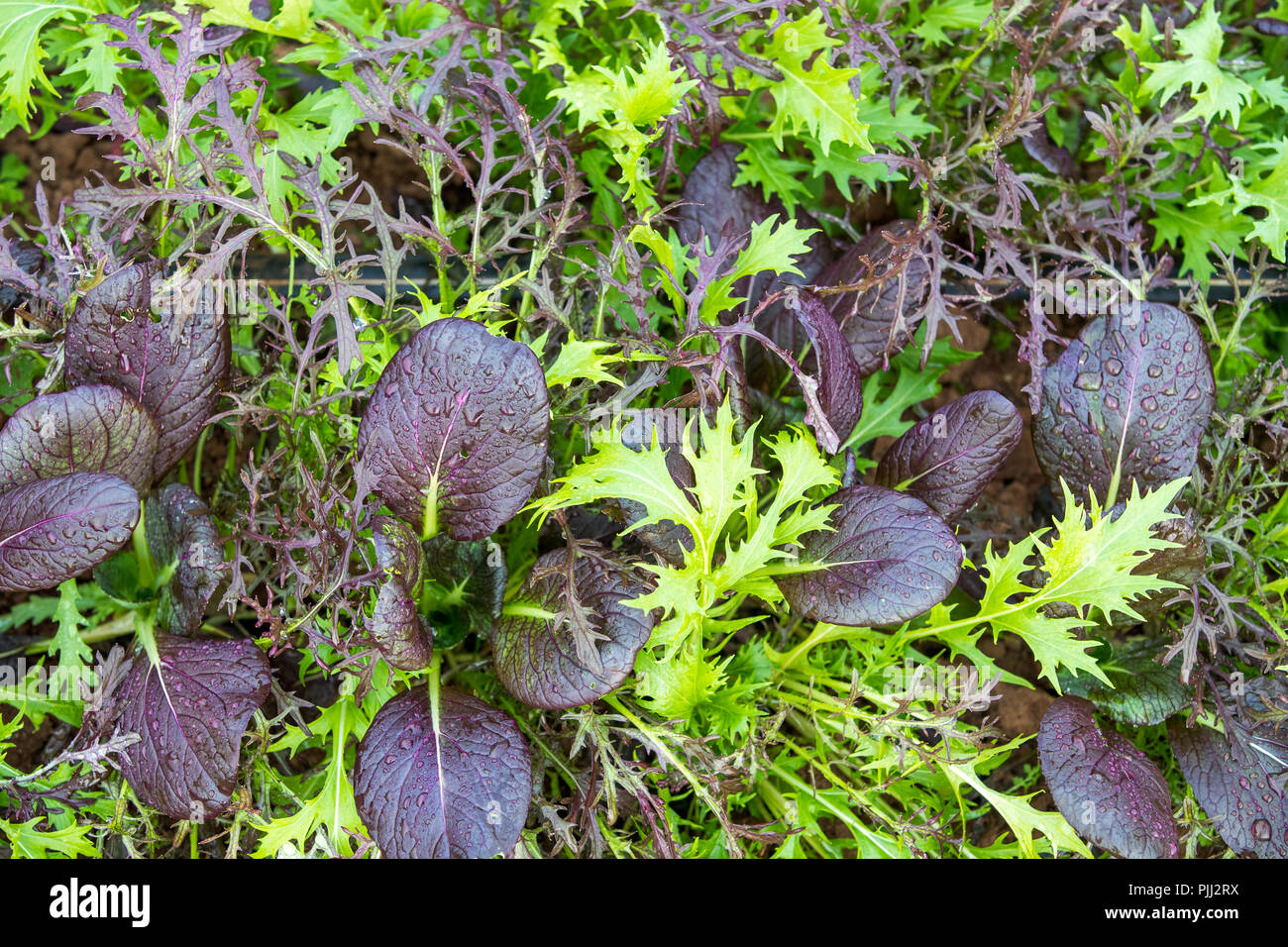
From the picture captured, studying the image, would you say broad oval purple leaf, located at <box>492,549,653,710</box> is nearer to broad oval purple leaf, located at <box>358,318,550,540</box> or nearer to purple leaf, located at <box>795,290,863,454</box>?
broad oval purple leaf, located at <box>358,318,550,540</box>

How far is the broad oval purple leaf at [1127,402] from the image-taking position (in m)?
1.48

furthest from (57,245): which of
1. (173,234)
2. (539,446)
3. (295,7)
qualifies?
(539,446)

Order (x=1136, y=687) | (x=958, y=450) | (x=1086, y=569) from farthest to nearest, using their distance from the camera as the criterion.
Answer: (x=1136, y=687) < (x=958, y=450) < (x=1086, y=569)

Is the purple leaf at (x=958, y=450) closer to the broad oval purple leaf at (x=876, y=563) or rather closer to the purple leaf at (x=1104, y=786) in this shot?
the broad oval purple leaf at (x=876, y=563)

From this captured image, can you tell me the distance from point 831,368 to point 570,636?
0.53m

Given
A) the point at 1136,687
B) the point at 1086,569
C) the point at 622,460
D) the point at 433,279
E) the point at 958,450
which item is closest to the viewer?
the point at 622,460

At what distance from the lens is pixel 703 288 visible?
4.30ft

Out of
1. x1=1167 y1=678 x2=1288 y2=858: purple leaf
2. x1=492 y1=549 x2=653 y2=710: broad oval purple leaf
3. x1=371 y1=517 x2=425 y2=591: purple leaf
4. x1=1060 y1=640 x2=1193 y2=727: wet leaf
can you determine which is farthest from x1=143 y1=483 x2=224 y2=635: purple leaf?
x1=1167 y1=678 x2=1288 y2=858: purple leaf

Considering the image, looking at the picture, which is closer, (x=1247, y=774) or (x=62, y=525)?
(x=62, y=525)

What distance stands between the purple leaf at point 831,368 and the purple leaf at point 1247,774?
0.76 meters

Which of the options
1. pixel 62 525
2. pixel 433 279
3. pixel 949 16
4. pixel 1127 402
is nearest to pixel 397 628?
pixel 62 525

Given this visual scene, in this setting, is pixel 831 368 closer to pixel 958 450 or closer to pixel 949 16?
pixel 958 450

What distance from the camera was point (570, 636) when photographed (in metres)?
1.30

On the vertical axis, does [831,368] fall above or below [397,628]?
above
